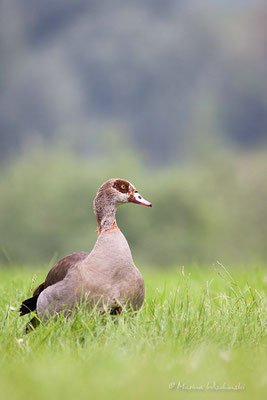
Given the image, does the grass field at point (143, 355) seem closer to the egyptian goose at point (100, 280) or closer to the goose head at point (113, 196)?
Answer: the egyptian goose at point (100, 280)

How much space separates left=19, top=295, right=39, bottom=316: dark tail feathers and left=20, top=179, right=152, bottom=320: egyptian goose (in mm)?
179

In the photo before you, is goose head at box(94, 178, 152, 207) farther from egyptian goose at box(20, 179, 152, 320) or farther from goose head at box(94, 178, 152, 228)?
egyptian goose at box(20, 179, 152, 320)

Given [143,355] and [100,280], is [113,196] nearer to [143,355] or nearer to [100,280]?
[100,280]

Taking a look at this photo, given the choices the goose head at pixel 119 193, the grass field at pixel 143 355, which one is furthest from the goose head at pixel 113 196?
the grass field at pixel 143 355

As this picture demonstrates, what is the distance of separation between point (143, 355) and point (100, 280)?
1017 mm

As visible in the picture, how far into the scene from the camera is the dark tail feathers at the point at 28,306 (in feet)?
17.3

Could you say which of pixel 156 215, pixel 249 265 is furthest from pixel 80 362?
pixel 156 215

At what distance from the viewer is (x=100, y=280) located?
4676 millimetres

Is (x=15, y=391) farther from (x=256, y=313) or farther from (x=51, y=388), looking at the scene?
(x=256, y=313)

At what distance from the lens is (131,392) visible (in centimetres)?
305

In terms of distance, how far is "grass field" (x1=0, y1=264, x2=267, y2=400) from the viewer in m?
3.16

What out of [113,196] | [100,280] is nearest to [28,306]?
[100,280]

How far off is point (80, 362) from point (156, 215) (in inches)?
722

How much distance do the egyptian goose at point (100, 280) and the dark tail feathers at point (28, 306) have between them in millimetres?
179
